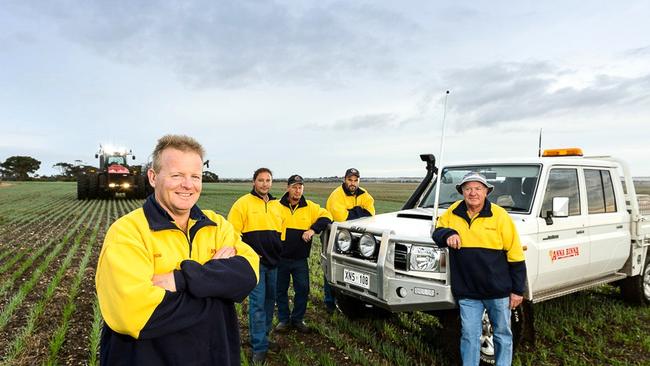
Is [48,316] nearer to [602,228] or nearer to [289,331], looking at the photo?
[289,331]

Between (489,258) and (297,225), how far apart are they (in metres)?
2.28

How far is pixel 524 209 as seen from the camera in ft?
13.9

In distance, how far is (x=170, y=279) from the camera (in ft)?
5.61

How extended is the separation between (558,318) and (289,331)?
135 inches

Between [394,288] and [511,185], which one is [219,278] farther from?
[511,185]

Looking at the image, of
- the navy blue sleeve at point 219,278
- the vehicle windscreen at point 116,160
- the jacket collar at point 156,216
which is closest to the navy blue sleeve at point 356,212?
the navy blue sleeve at point 219,278

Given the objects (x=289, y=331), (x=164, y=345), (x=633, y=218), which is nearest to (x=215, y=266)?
(x=164, y=345)

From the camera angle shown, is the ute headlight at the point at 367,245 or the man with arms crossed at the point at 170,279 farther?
the ute headlight at the point at 367,245

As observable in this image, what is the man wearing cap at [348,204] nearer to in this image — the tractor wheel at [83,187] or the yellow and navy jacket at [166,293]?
the yellow and navy jacket at [166,293]

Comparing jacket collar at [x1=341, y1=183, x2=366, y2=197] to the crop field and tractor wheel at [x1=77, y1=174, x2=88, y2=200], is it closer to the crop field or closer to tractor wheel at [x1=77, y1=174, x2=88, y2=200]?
the crop field

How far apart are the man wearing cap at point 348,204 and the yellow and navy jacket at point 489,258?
7.53 ft

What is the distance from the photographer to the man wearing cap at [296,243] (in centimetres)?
481

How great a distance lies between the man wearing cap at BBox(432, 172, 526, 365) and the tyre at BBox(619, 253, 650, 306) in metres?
3.61

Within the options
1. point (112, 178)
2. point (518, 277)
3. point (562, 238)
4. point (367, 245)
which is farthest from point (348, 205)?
point (112, 178)
